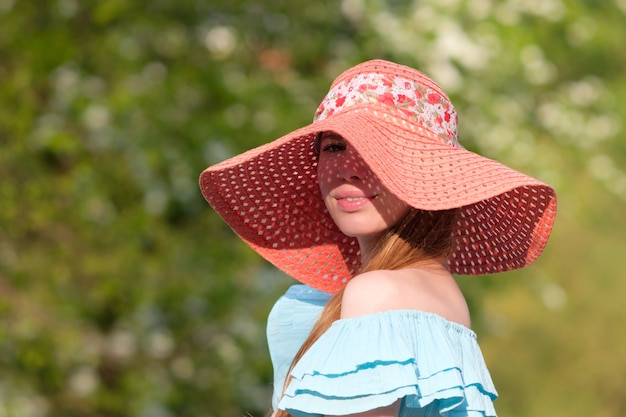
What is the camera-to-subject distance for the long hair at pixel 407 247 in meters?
1.94

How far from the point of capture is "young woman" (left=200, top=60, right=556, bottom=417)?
172 centimetres

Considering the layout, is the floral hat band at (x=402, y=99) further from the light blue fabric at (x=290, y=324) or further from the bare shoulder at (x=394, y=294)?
the light blue fabric at (x=290, y=324)

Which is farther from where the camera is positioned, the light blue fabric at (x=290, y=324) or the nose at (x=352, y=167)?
the light blue fabric at (x=290, y=324)

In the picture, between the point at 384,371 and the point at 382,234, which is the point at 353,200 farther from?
the point at 384,371

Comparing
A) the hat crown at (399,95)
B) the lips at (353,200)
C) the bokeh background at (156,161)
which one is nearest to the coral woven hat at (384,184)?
the hat crown at (399,95)

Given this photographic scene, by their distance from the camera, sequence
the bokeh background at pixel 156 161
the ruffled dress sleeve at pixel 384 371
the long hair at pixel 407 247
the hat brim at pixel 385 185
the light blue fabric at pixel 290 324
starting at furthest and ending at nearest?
the bokeh background at pixel 156 161
the light blue fabric at pixel 290 324
the long hair at pixel 407 247
the hat brim at pixel 385 185
the ruffled dress sleeve at pixel 384 371

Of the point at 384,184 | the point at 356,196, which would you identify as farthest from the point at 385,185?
the point at 356,196

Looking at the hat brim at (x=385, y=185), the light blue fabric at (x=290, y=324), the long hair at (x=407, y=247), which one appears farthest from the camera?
the light blue fabric at (x=290, y=324)

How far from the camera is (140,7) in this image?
4.93 meters

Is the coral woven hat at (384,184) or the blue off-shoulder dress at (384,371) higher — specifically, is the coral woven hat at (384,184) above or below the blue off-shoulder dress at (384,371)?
above

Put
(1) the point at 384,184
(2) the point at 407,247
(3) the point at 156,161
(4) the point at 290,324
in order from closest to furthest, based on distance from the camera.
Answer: (1) the point at 384,184 → (2) the point at 407,247 → (4) the point at 290,324 → (3) the point at 156,161

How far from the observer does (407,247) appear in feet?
6.43

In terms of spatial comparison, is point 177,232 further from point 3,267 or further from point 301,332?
point 301,332

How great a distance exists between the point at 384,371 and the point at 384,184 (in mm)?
311
